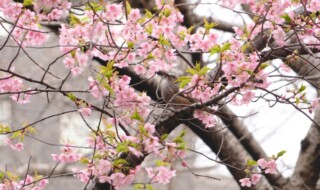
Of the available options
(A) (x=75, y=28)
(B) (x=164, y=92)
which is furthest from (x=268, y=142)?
(A) (x=75, y=28)

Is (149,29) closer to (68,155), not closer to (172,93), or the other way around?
(172,93)

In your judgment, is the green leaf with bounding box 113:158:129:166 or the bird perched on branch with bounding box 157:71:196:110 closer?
the green leaf with bounding box 113:158:129:166

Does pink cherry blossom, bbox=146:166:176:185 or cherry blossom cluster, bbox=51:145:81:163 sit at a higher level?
cherry blossom cluster, bbox=51:145:81:163

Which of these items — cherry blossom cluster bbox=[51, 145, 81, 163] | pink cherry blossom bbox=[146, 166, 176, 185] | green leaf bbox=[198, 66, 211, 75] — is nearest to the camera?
green leaf bbox=[198, 66, 211, 75]

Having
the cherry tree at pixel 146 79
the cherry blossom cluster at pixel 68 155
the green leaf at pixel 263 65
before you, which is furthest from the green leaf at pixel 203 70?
the cherry blossom cluster at pixel 68 155

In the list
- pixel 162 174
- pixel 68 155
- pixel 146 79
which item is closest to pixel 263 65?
pixel 146 79

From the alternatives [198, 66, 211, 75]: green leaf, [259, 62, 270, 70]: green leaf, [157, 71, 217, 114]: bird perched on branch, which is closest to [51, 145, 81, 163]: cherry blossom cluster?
[157, 71, 217, 114]: bird perched on branch

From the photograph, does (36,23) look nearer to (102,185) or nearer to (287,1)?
(102,185)

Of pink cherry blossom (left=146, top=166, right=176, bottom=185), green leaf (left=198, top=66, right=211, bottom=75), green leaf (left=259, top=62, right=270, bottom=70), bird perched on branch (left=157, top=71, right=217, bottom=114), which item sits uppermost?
bird perched on branch (left=157, top=71, right=217, bottom=114)

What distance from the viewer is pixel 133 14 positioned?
257 cm

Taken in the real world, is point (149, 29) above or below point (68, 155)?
above

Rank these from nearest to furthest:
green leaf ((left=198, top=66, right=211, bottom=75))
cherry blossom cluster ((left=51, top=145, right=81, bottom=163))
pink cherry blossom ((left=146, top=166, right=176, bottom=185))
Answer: green leaf ((left=198, top=66, right=211, bottom=75)), pink cherry blossom ((left=146, top=166, right=176, bottom=185)), cherry blossom cluster ((left=51, top=145, right=81, bottom=163))

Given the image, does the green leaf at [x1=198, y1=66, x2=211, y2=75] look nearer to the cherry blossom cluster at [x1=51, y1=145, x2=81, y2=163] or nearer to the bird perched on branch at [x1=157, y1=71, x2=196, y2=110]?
the bird perched on branch at [x1=157, y1=71, x2=196, y2=110]

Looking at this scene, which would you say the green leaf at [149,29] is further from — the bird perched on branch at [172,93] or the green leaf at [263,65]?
the green leaf at [263,65]
